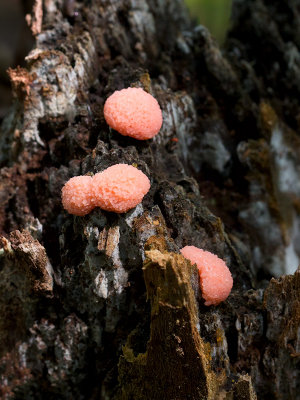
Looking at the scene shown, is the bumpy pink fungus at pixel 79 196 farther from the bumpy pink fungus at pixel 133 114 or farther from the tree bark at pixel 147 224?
the bumpy pink fungus at pixel 133 114

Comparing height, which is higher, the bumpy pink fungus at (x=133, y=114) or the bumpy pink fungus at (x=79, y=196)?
the bumpy pink fungus at (x=133, y=114)

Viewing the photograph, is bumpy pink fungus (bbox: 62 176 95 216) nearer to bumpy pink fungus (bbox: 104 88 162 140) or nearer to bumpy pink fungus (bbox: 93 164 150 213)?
bumpy pink fungus (bbox: 93 164 150 213)

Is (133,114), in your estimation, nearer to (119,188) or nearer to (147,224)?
(119,188)

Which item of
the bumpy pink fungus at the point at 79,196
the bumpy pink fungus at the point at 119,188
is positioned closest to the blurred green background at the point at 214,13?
the bumpy pink fungus at the point at 119,188

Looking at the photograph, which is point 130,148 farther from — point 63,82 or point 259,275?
point 259,275

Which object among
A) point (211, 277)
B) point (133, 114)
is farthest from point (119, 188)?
point (211, 277)

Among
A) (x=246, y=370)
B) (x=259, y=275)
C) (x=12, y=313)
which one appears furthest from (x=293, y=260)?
(x=12, y=313)
